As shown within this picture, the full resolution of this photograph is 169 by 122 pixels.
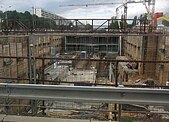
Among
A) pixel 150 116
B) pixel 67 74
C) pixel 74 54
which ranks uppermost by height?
pixel 74 54

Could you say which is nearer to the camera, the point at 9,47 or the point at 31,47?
the point at 31,47

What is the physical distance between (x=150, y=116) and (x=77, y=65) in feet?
11.3

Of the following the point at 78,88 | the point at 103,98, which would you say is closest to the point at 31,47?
the point at 78,88

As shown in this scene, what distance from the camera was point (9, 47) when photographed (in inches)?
439

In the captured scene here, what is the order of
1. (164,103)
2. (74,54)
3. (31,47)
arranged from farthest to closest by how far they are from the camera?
(74,54)
(31,47)
(164,103)

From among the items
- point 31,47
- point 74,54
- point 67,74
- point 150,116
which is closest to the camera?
point 150,116

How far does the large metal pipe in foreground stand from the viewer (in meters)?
3.45

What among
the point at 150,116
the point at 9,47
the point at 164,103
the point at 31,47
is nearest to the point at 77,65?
the point at 31,47

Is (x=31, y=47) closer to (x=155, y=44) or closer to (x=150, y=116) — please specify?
(x=150, y=116)

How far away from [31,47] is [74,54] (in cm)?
302

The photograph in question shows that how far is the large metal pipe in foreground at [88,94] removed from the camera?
345cm

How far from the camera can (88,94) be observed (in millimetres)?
3584

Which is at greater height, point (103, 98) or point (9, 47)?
point (9, 47)

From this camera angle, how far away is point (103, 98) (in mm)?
3557
